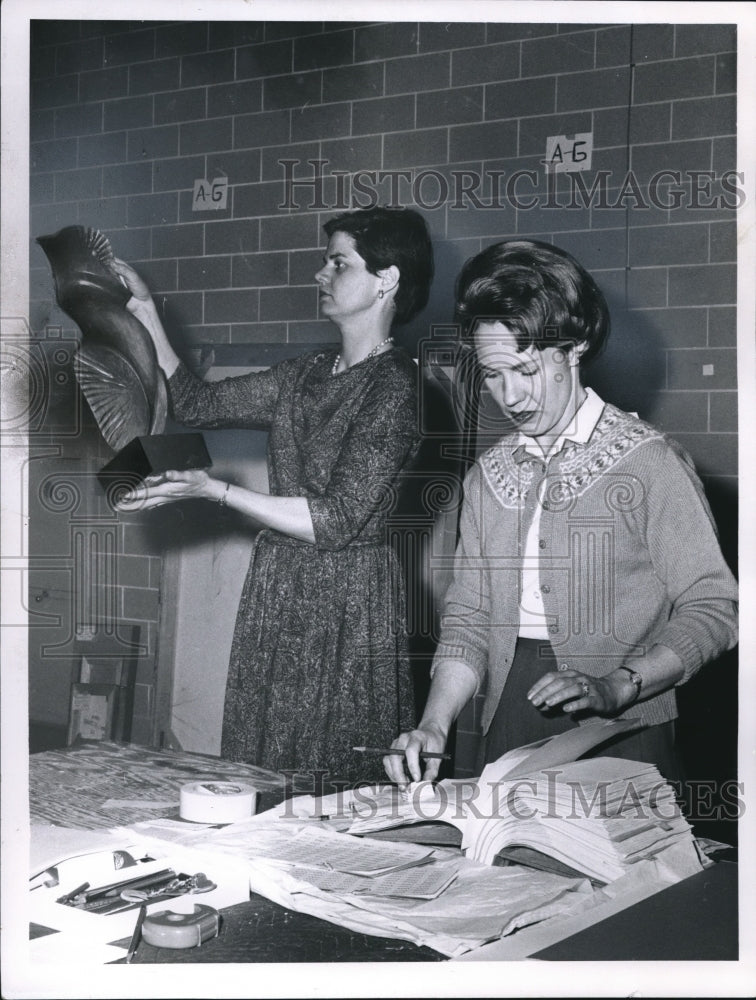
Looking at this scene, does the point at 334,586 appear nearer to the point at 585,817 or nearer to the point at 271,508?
the point at 271,508

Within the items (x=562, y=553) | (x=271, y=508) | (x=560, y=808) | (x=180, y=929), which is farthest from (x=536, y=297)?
(x=180, y=929)

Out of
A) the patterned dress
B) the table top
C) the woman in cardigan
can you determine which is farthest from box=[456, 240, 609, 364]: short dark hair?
the table top

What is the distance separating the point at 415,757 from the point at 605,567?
564mm

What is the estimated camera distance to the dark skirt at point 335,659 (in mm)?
2311

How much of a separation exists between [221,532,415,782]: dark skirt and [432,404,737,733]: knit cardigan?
0.12 m

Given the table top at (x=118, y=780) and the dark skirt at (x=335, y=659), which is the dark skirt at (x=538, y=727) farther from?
the table top at (x=118, y=780)

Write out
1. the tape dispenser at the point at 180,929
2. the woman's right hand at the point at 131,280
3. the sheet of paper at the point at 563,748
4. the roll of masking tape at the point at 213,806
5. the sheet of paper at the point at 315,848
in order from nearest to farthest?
the tape dispenser at the point at 180,929, the sheet of paper at the point at 315,848, the roll of masking tape at the point at 213,806, the sheet of paper at the point at 563,748, the woman's right hand at the point at 131,280

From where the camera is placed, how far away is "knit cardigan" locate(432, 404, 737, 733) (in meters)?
2.22

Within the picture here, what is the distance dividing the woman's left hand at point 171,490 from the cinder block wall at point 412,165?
0.07 metres

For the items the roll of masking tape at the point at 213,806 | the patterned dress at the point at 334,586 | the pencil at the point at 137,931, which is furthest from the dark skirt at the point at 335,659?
the pencil at the point at 137,931

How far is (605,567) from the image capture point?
7.36 feet

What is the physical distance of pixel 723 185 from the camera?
228 cm

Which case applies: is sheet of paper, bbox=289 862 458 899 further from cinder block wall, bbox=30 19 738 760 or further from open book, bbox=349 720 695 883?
cinder block wall, bbox=30 19 738 760

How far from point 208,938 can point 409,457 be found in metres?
1.07
